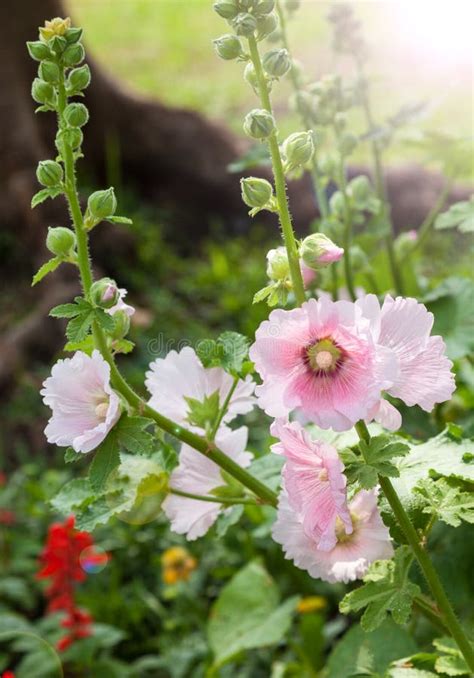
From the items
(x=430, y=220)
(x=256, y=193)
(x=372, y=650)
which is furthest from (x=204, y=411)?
(x=430, y=220)

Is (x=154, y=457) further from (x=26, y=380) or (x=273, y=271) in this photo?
(x=26, y=380)

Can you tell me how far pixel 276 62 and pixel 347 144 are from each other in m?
0.50

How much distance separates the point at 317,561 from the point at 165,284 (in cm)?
311

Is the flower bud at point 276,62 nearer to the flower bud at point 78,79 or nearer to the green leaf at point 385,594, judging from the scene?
the flower bud at point 78,79

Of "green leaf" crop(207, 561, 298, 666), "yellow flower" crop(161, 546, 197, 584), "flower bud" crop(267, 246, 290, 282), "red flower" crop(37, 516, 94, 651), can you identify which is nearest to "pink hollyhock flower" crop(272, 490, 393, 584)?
"flower bud" crop(267, 246, 290, 282)

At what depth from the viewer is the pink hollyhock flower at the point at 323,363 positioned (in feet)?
2.45

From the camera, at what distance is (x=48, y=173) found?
2.83 feet

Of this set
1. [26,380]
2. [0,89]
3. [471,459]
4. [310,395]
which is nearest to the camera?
[310,395]

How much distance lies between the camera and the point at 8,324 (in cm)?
397

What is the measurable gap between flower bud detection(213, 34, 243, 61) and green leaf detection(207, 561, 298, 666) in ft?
A: 3.19

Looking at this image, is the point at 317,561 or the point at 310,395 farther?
the point at 317,561

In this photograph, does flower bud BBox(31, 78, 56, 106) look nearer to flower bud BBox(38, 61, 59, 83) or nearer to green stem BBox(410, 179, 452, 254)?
flower bud BBox(38, 61, 59, 83)

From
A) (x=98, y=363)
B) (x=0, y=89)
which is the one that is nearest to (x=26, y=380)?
(x=0, y=89)

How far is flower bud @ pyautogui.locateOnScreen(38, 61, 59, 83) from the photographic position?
2.85 ft
